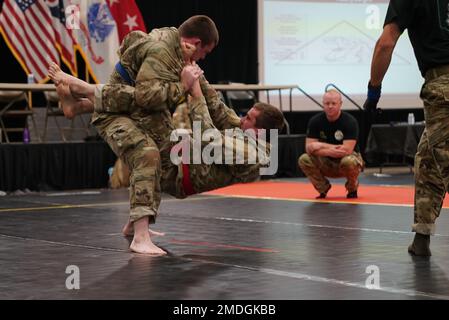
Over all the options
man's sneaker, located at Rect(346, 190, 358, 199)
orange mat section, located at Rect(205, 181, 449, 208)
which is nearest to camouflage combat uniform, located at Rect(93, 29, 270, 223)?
orange mat section, located at Rect(205, 181, 449, 208)

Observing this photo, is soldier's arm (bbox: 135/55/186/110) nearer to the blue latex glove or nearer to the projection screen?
the blue latex glove

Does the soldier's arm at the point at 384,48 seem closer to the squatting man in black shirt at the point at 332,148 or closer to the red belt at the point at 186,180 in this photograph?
the red belt at the point at 186,180

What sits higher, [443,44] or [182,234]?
[443,44]

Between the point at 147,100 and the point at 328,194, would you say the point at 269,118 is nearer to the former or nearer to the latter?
the point at 147,100

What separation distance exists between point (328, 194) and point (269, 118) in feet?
12.3

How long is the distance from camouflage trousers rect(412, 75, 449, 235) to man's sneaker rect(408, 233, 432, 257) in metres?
0.03

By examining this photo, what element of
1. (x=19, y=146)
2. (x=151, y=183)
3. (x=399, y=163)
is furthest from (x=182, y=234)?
(x=399, y=163)

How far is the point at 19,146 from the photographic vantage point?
31.2 feet

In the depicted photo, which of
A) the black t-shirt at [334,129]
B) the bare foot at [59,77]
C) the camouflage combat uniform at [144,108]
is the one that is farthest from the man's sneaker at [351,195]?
the bare foot at [59,77]

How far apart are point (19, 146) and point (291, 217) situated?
4.22m

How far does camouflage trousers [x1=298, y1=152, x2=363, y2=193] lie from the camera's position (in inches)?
307

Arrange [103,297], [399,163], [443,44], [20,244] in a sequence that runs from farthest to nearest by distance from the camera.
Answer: [399,163] → [20,244] → [443,44] → [103,297]

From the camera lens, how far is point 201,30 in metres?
4.52
